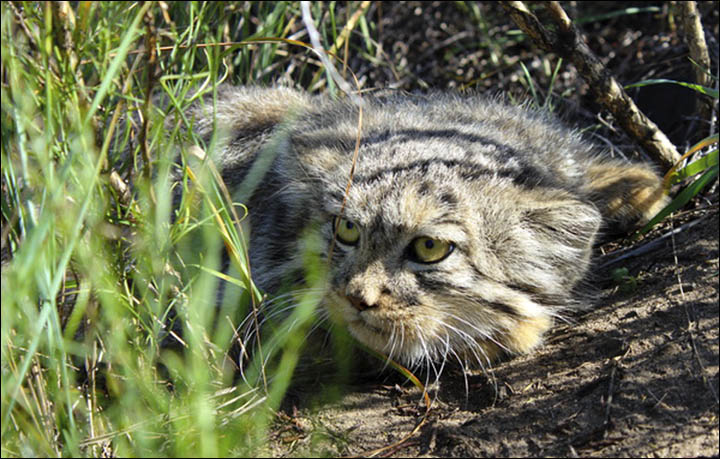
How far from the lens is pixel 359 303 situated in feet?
9.72

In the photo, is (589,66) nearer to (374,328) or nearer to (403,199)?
(403,199)

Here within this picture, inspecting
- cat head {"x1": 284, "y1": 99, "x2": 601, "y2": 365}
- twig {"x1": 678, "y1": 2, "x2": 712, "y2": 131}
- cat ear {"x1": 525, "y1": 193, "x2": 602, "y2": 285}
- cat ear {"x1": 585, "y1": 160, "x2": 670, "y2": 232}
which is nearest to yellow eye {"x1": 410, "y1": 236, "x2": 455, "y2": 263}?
cat head {"x1": 284, "y1": 99, "x2": 601, "y2": 365}

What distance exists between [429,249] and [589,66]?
4.45 ft

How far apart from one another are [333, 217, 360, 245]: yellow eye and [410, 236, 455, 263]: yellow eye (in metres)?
0.26

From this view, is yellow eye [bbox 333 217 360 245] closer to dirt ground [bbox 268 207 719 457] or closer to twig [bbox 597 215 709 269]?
dirt ground [bbox 268 207 719 457]

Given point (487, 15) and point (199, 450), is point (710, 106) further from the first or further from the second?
point (199, 450)

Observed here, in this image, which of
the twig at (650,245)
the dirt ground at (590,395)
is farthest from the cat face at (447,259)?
the twig at (650,245)

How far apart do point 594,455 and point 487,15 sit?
4.15 meters

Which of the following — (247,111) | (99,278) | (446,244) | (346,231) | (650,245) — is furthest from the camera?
(247,111)

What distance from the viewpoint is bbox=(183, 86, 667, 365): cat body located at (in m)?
3.05

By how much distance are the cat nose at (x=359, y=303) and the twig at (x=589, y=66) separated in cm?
164

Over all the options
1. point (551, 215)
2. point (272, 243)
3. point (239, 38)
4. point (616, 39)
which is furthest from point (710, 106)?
point (239, 38)

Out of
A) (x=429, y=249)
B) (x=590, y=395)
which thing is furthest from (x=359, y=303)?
(x=590, y=395)

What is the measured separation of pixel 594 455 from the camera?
2383mm
